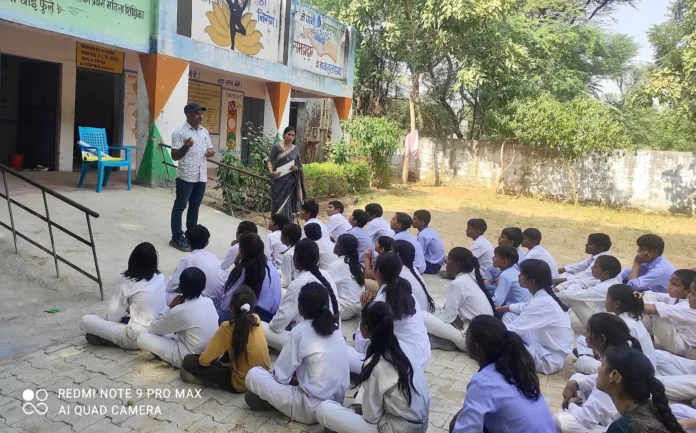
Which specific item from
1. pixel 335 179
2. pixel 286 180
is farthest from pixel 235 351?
pixel 335 179

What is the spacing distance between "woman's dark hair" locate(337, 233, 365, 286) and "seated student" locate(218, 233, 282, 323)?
81 cm

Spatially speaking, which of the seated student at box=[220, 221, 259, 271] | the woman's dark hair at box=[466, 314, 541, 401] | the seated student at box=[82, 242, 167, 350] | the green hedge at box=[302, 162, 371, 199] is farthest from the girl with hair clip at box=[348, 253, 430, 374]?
the green hedge at box=[302, 162, 371, 199]

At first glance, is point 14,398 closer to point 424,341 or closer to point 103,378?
point 103,378

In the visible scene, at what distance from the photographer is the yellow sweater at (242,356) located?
3.29 metres

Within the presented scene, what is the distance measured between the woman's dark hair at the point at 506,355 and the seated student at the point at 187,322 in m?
1.82

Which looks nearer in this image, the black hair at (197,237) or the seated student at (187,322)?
the seated student at (187,322)

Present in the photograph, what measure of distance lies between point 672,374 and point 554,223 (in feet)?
30.6

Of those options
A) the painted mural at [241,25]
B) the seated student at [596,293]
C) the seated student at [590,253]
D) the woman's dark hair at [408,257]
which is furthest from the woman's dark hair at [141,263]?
the painted mural at [241,25]

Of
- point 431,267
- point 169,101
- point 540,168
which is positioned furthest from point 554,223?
point 169,101

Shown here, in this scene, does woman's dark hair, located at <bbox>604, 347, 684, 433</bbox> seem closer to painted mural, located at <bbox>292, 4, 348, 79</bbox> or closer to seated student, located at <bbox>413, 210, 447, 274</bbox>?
seated student, located at <bbox>413, 210, 447, 274</bbox>

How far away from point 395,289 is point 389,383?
1010 mm

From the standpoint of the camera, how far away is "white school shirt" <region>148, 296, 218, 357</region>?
11.5ft

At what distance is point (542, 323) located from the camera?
4.00m

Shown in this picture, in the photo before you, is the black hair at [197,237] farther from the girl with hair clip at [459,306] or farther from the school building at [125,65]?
the school building at [125,65]
